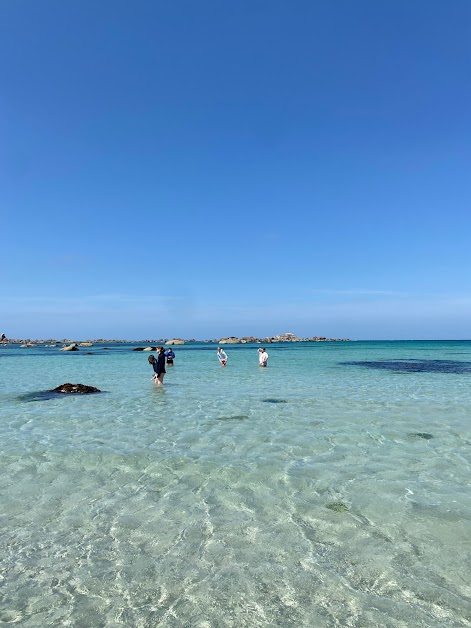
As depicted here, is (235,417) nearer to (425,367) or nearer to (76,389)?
(76,389)

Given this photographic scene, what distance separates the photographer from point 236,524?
6.69 metres

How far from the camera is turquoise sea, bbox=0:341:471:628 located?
4684 millimetres

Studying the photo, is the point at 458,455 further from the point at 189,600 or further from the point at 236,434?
the point at 189,600

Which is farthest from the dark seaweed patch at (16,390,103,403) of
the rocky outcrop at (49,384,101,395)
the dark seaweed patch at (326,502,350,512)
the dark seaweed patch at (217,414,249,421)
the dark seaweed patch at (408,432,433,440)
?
the dark seaweed patch at (326,502,350,512)

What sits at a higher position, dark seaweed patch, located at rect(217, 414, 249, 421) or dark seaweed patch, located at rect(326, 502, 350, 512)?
dark seaweed patch, located at rect(217, 414, 249, 421)

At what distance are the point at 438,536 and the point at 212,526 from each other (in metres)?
3.41

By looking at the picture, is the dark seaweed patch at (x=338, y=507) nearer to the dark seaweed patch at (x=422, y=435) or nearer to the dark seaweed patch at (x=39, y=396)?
the dark seaweed patch at (x=422, y=435)

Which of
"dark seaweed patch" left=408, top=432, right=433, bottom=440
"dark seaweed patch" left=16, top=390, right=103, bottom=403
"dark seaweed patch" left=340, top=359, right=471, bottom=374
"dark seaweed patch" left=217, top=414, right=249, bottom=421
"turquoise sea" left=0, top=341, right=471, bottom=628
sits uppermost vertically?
"dark seaweed patch" left=340, top=359, right=471, bottom=374

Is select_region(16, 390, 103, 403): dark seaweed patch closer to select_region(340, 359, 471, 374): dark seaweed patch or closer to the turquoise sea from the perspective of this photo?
the turquoise sea

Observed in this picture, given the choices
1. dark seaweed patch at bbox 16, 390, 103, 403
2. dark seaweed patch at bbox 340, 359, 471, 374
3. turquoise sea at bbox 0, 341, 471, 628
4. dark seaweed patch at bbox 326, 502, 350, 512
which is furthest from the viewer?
dark seaweed patch at bbox 340, 359, 471, 374

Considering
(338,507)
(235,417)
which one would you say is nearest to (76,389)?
(235,417)

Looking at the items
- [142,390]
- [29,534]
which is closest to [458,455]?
[29,534]

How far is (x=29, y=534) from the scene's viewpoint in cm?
632

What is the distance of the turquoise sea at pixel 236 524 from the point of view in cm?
468
